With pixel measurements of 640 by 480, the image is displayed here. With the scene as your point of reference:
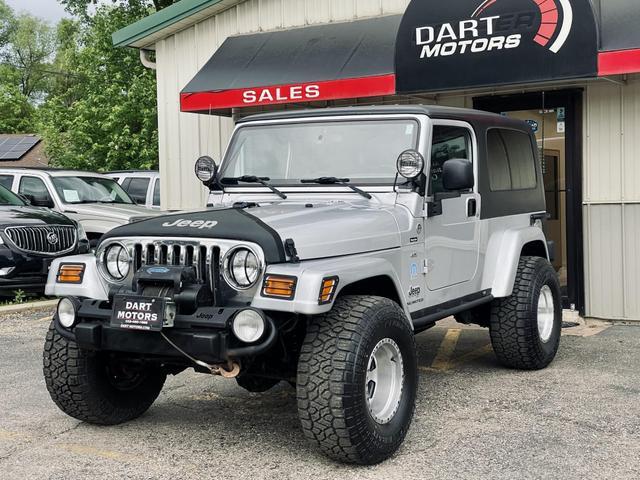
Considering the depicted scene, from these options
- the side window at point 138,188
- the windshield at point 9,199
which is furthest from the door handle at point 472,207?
the side window at point 138,188

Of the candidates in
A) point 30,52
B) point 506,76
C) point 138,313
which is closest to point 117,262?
point 138,313

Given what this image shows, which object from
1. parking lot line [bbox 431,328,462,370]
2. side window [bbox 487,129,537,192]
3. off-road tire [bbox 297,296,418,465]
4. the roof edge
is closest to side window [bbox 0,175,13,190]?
the roof edge

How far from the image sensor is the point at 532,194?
7.19 metres

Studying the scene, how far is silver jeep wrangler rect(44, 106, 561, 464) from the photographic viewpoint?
167 inches

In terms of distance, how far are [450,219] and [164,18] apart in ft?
23.0

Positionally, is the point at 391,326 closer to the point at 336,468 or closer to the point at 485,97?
the point at 336,468

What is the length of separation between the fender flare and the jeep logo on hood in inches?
101

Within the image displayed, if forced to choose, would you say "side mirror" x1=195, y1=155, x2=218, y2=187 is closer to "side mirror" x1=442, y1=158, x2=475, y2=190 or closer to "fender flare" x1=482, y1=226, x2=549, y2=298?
"side mirror" x1=442, y1=158, x2=475, y2=190

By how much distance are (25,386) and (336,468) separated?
10.1 ft

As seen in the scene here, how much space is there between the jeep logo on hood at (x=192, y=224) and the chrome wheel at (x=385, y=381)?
1.15m

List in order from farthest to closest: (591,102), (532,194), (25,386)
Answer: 1. (591,102)
2. (532,194)
3. (25,386)

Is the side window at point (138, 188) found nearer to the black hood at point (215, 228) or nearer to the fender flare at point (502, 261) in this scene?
the fender flare at point (502, 261)

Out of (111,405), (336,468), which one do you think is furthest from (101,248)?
(336,468)

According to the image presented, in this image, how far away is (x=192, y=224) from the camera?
459 cm
